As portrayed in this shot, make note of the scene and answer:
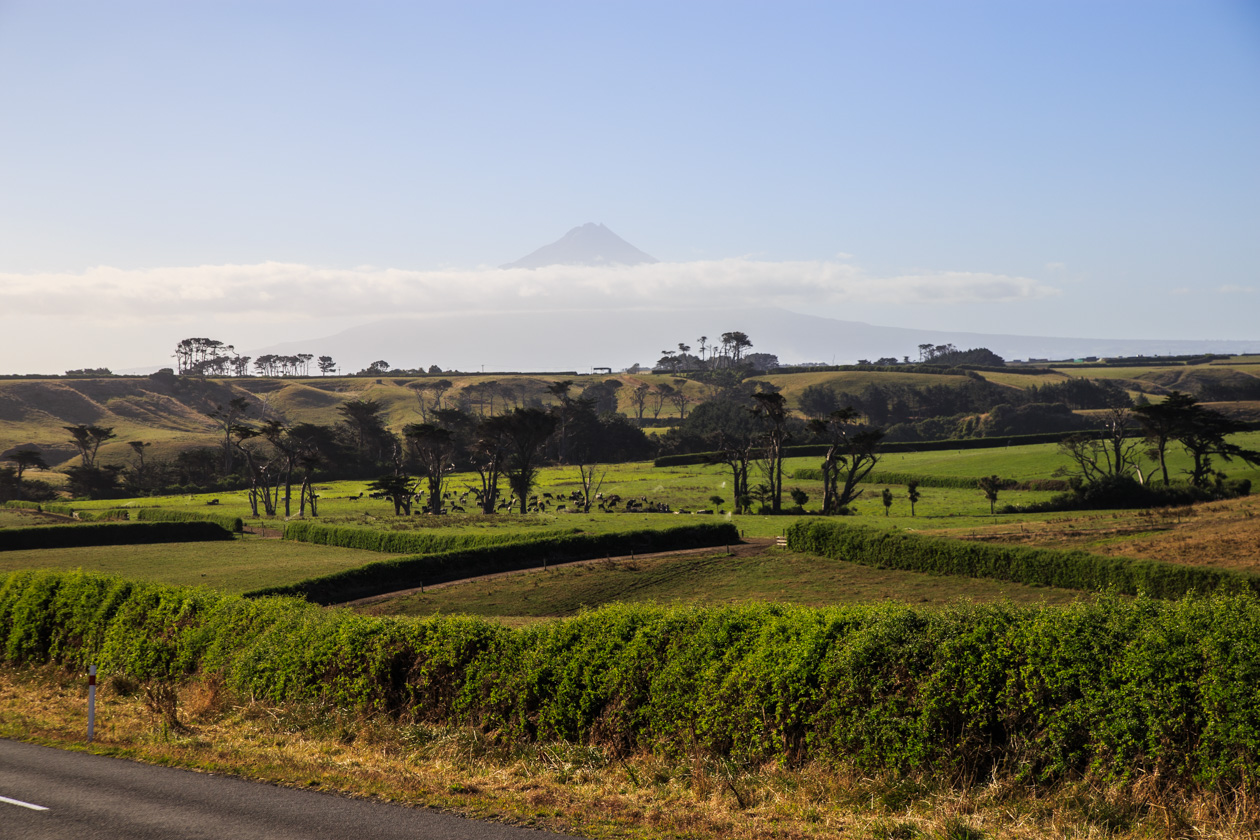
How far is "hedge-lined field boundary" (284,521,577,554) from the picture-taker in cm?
5591

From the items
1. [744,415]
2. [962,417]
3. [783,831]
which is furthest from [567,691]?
[962,417]

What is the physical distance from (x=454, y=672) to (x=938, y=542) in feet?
120

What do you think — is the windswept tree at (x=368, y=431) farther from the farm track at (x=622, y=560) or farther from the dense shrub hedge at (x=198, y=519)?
the farm track at (x=622, y=560)

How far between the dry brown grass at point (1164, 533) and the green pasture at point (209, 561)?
38.7 metres

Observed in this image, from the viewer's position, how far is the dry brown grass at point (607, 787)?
1116cm

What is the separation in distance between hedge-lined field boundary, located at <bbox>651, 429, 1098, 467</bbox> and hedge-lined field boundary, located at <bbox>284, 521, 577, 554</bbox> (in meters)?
59.2

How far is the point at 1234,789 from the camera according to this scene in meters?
11.1

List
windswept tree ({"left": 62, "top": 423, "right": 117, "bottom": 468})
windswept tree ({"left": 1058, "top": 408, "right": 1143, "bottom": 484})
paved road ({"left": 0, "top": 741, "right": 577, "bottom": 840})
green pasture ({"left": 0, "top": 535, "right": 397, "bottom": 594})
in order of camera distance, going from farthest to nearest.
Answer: windswept tree ({"left": 62, "top": 423, "right": 117, "bottom": 468}), windswept tree ({"left": 1058, "top": 408, "right": 1143, "bottom": 484}), green pasture ({"left": 0, "top": 535, "right": 397, "bottom": 594}), paved road ({"left": 0, "top": 741, "right": 577, "bottom": 840})

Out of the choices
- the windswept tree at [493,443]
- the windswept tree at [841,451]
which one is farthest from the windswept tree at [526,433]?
the windswept tree at [841,451]

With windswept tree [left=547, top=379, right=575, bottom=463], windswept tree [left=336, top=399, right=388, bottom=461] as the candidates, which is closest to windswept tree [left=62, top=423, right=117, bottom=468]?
windswept tree [left=336, top=399, right=388, bottom=461]

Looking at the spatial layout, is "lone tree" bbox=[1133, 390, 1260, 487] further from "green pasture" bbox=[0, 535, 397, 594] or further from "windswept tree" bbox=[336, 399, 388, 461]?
"windswept tree" bbox=[336, 399, 388, 461]

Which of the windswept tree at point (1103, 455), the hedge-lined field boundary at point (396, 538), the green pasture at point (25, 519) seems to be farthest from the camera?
the windswept tree at point (1103, 455)

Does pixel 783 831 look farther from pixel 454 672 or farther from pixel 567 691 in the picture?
pixel 454 672

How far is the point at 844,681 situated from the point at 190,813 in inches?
364
